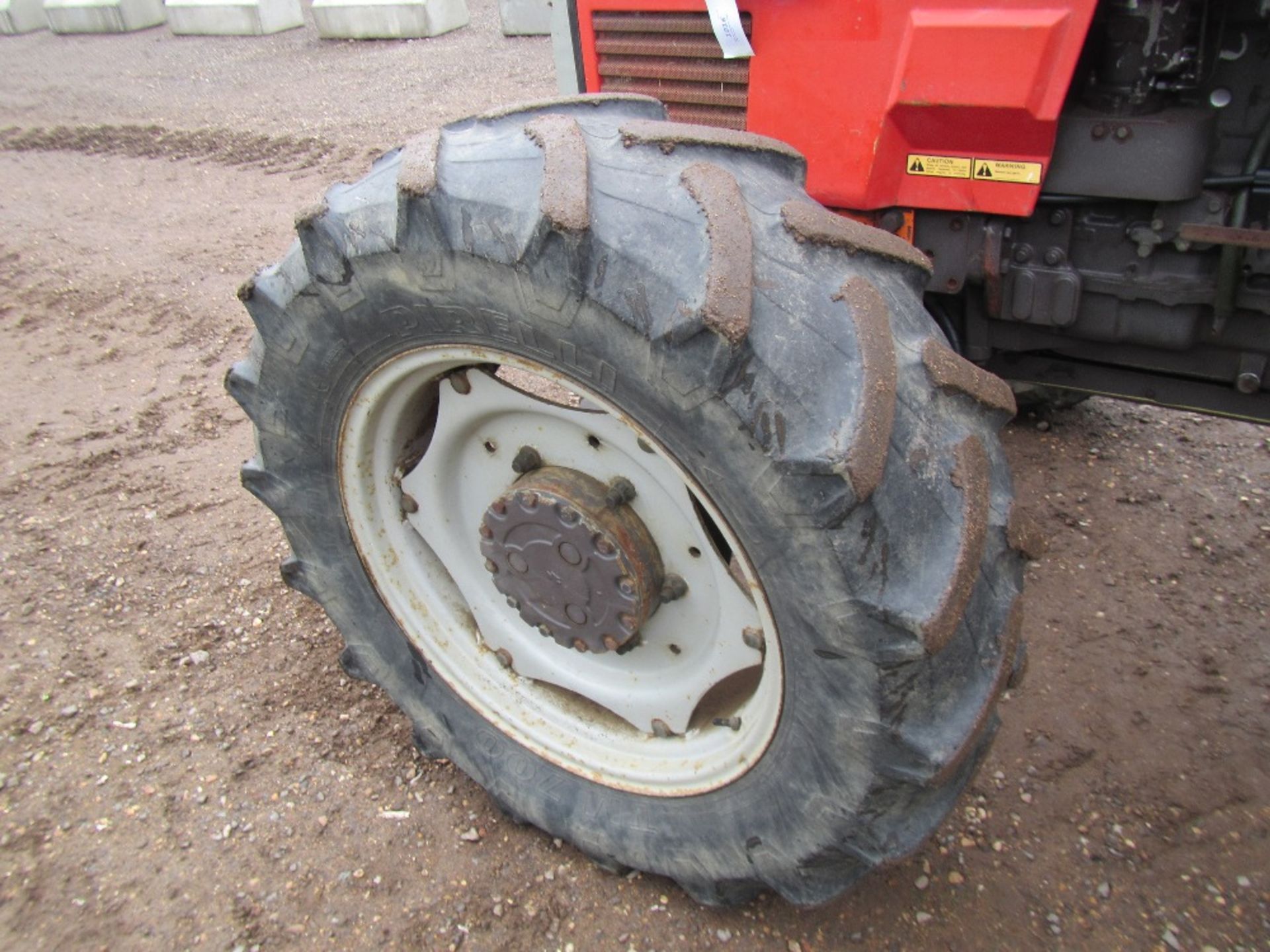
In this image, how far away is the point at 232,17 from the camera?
11.2 metres

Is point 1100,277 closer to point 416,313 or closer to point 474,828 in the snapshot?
point 416,313

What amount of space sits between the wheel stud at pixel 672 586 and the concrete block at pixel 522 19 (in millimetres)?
8477

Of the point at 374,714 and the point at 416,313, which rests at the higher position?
the point at 416,313

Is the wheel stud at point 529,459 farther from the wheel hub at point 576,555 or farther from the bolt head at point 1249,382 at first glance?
the bolt head at point 1249,382

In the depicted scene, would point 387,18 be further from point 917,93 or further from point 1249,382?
point 1249,382

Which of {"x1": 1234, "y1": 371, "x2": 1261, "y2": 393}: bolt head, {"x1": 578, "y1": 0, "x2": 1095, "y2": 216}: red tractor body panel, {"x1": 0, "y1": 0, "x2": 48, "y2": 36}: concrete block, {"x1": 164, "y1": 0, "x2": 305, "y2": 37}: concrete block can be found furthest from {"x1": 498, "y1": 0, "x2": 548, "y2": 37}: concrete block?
{"x1": 0, "y1": 0, "x2": 48, "y2": 36}: concrete block

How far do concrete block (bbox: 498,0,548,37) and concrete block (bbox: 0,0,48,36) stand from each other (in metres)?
8.47

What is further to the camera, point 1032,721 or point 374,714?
point 374,714

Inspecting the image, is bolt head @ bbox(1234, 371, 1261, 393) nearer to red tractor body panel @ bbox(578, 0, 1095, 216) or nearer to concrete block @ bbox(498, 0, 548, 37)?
red tractor body panel @ bbox(578, 0, 1095, 216)

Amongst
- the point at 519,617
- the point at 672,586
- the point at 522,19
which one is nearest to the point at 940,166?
the point at 672,586

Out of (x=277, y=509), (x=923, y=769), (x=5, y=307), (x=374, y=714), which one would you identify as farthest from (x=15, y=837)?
(x=5, y=307)

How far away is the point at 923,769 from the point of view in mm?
1368

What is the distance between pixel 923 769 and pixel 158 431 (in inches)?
122

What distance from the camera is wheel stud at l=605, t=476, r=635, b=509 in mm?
1627
